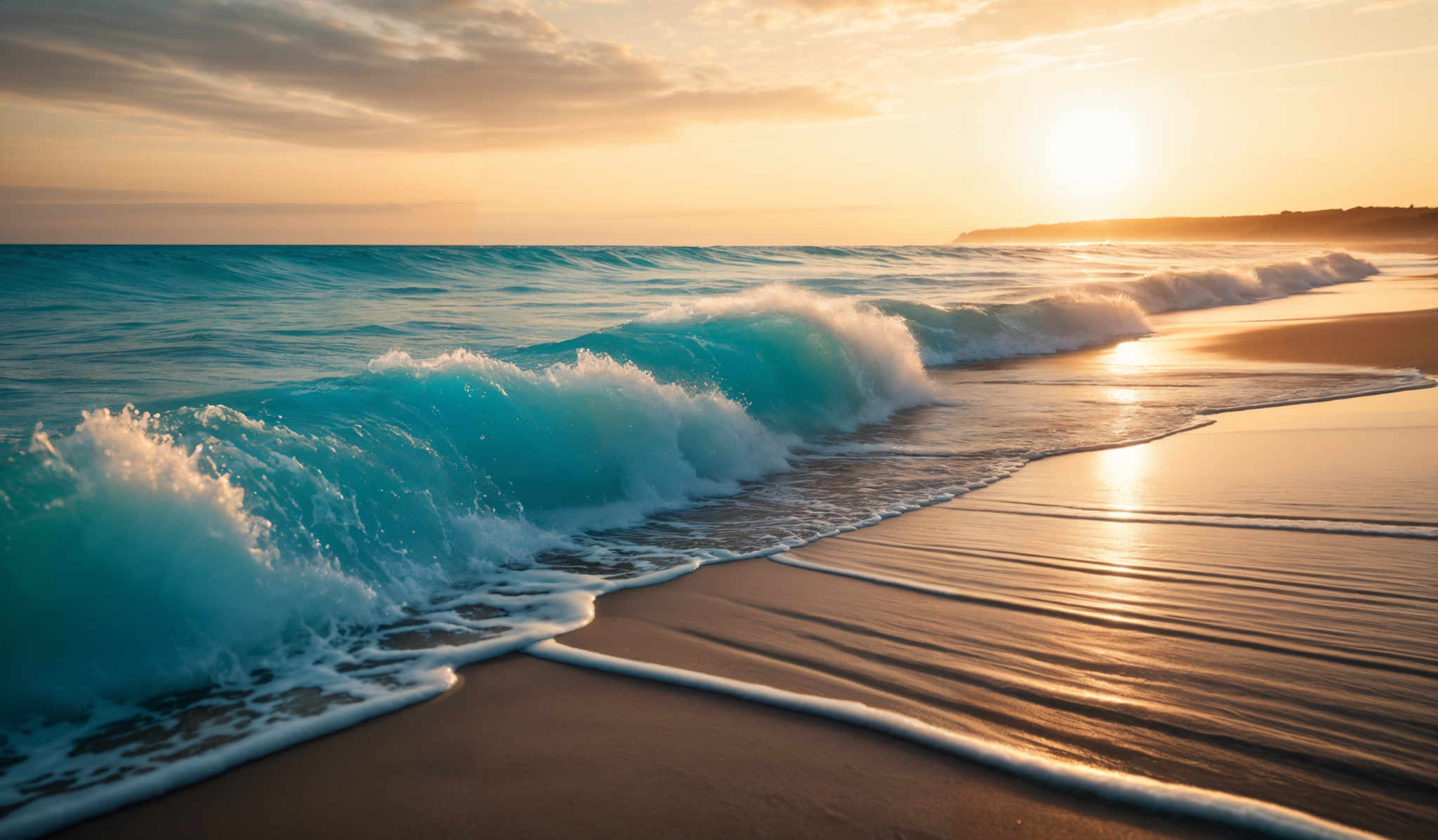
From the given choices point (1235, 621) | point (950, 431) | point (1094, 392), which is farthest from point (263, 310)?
point (1235, 621)

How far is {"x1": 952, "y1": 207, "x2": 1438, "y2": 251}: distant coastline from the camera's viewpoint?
99250 mm

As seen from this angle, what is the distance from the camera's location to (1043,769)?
8.36ft

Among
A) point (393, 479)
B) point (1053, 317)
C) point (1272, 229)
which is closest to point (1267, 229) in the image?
point (1272, 229)

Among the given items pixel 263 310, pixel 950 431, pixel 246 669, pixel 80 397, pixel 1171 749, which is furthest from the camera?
pixel 263 310

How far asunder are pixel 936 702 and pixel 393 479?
11.2 feet

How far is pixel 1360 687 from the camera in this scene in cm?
300

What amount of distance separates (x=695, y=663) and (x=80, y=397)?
774cm

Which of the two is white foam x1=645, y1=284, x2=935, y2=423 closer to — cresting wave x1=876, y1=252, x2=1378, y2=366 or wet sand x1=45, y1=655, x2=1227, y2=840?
cresting wave x1=876, y1=252, x2=1378, y2=366

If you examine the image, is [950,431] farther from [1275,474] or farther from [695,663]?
[695,663]

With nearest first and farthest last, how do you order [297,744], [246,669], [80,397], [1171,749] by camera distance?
1. [1171,749]
2. [297,744]
3. [246,669]
4. [80,397]

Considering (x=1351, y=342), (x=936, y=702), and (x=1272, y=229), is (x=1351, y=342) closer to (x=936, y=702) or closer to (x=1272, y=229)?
(x=936, y=702)

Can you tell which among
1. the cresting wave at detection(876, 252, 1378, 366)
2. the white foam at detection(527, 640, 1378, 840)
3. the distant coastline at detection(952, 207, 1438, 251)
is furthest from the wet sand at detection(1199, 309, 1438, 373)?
the distant coastline at detection(952, 207, 1438, 251)

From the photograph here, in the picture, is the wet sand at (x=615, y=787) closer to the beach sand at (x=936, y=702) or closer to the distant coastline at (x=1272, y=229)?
the beach sand at (x=936, y=702)

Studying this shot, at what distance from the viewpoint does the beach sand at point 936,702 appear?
2.40 metres
